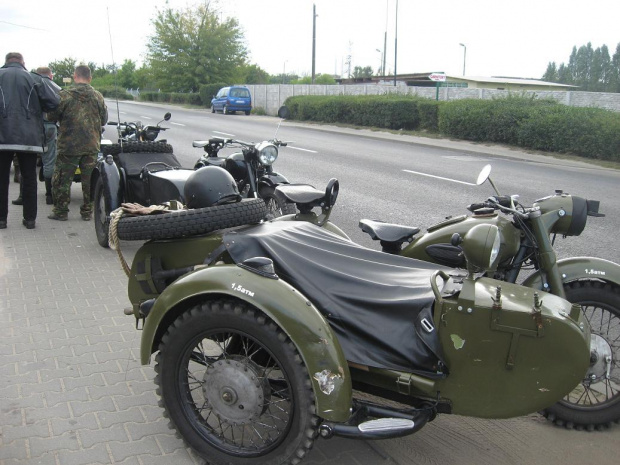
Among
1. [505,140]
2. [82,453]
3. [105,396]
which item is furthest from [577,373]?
[505,140]

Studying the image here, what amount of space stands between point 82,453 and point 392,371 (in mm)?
1607

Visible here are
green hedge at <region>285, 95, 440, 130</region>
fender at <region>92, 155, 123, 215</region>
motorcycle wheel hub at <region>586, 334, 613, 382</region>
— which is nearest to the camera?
motorcycle wheel hub at <region>586, 334, 613, 382</region>

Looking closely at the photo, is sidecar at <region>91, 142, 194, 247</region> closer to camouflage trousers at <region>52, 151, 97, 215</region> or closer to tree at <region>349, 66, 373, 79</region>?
camouflage trousers at <region>52, 151, 97, 215</region>

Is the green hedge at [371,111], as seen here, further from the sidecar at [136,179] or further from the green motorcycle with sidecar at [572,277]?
the green motorcycle with sidecar at [572,277]

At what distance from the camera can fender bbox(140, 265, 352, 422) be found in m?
2.66

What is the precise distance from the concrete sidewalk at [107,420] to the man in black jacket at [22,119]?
2.69 m

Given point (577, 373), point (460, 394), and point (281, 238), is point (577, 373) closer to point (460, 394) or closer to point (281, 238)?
point (460, 394)

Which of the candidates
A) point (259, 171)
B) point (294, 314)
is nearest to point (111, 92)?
point (259, 171)

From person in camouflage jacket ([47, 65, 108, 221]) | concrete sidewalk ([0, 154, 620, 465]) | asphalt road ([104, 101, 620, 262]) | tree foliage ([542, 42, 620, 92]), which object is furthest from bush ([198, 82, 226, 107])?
tree foliage ([542, 42, 620, 92])

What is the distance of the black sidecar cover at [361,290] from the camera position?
278cm

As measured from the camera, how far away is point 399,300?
2830mm

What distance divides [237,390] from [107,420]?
104 centimetres

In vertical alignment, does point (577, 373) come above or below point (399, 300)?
below

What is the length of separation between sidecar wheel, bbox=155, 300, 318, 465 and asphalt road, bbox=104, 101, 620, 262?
4.44 meters
